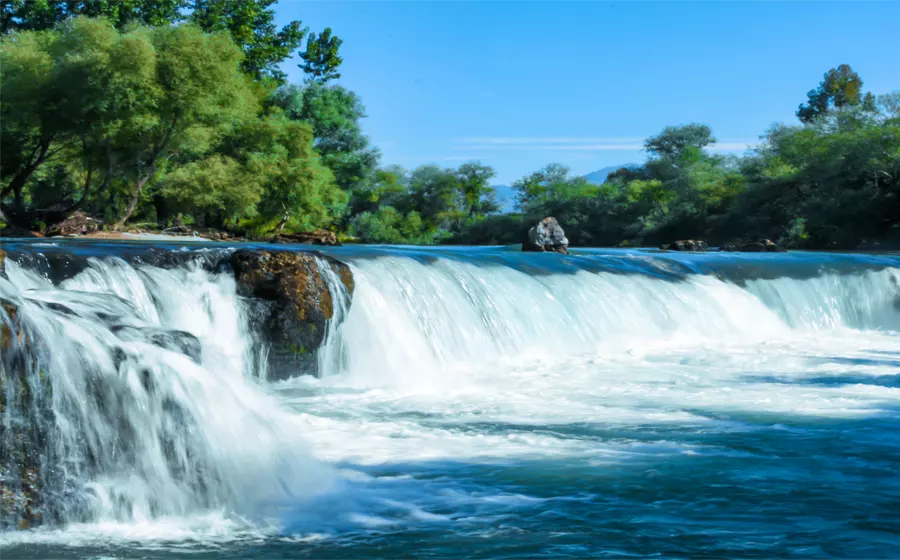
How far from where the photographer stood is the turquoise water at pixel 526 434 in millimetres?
5078

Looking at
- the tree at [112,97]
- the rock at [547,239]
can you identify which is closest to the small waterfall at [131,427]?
the rock at [547,239]

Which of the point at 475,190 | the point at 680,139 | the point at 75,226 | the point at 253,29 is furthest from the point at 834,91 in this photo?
the point at 75,226

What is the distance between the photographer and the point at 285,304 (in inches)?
417

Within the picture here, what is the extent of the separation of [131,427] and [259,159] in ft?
113

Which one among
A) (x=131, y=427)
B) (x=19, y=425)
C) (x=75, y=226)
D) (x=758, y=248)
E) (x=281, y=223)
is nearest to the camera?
(x=19, y=425)

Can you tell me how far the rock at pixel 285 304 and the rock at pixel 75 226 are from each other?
69.0 feet

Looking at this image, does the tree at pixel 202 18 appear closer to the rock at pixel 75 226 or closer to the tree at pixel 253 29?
the tree at pixel 253 29

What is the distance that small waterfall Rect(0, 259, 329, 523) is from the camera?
5.16 meters

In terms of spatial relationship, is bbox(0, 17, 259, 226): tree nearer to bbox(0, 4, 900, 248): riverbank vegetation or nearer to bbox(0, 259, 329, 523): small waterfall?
bbox(0, 4, 900, 248): riverbank vegetation

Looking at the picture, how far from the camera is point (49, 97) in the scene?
3136 cm

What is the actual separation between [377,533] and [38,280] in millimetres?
5887

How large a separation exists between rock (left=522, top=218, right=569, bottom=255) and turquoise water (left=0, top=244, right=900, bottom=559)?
1228 cm

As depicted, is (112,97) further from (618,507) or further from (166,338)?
(618,507)

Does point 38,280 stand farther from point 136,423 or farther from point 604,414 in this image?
point 604,414
